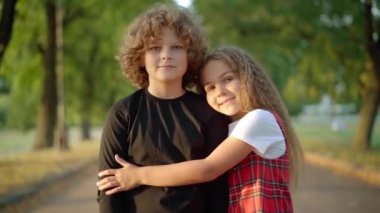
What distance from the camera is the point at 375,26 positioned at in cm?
1712

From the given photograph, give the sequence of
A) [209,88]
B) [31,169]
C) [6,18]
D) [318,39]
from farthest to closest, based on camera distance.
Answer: [318,39] < [31,169] < [6,18] < [209,88]

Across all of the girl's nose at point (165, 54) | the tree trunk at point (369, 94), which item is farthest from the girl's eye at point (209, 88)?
the tree trunk at point (369, 94)

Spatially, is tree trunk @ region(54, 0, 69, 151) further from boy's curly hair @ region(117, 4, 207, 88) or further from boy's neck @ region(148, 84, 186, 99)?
boy's neck @ region(148, 84, 186, 99)

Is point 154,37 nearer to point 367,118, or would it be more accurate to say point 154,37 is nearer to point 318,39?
point 367,118

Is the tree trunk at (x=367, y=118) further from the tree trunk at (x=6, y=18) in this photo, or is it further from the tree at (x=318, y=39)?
the tree trunk at (x=6, y=18)

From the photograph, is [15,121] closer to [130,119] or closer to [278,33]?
[278,33]

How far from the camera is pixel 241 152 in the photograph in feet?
7.40

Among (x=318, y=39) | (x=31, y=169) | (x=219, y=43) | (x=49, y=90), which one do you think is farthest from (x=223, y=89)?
(x=49, y=90)

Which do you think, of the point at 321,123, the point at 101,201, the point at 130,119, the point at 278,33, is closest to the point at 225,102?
the point at 130,119

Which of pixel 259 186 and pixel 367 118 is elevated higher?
pixel 367 118

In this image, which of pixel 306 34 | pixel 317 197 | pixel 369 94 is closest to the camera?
pixel 317 197

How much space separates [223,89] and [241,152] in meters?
0.29

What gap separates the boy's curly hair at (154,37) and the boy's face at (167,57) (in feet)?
0.07

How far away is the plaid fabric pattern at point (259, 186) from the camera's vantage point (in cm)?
225
